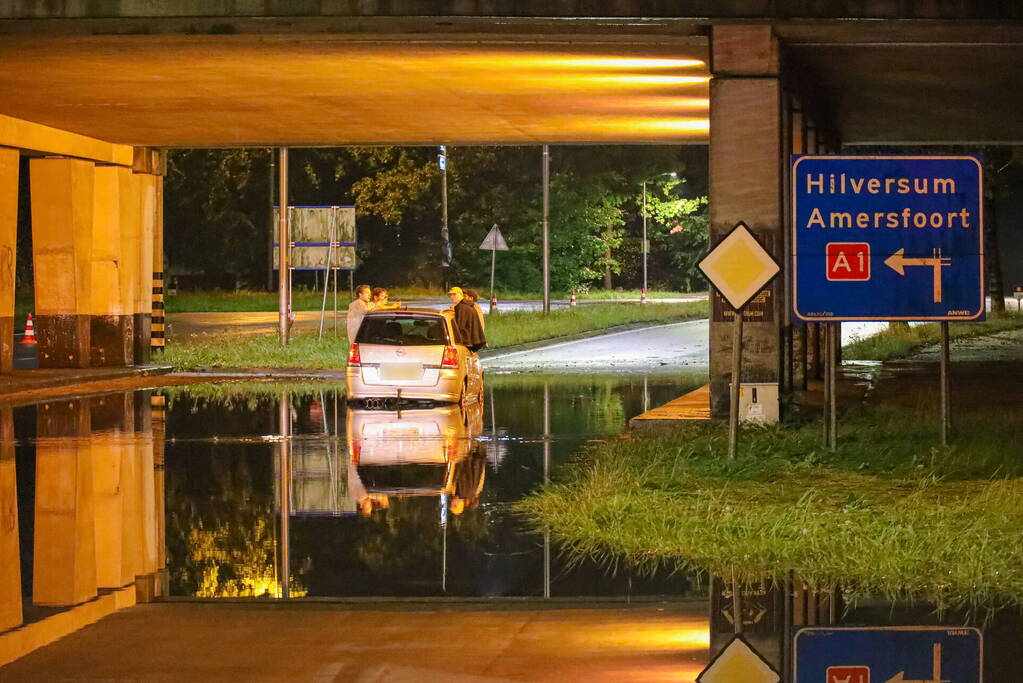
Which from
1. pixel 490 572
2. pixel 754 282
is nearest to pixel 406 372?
pixel 754 282

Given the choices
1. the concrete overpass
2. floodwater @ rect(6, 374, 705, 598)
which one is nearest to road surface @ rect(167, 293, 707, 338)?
the concrete overpass

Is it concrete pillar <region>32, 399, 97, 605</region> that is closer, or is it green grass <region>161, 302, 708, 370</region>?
concrete pillar <region>32, 399, 97, 605</region>

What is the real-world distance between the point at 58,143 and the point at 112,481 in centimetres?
1446

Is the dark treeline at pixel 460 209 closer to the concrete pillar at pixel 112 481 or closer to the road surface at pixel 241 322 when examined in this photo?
the road surface at pixel 241 322

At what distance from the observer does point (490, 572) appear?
10.1 metres

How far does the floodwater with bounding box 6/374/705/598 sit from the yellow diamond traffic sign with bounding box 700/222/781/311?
7.48ft

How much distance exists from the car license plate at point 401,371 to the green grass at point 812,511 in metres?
7.09

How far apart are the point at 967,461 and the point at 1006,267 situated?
58117 mm

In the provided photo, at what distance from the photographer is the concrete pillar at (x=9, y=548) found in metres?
8.95

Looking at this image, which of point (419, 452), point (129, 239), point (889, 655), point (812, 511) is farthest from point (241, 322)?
point (889, 655)

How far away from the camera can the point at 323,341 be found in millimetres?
37344

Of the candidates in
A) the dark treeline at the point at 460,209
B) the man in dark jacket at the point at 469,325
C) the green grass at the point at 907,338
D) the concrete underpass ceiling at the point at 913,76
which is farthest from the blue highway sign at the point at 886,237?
the dark treeline at the point at 460,209

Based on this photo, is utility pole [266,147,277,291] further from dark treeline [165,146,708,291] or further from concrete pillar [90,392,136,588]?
concrete pillar [90,392,136,588]

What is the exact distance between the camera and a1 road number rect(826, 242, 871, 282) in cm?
1520
